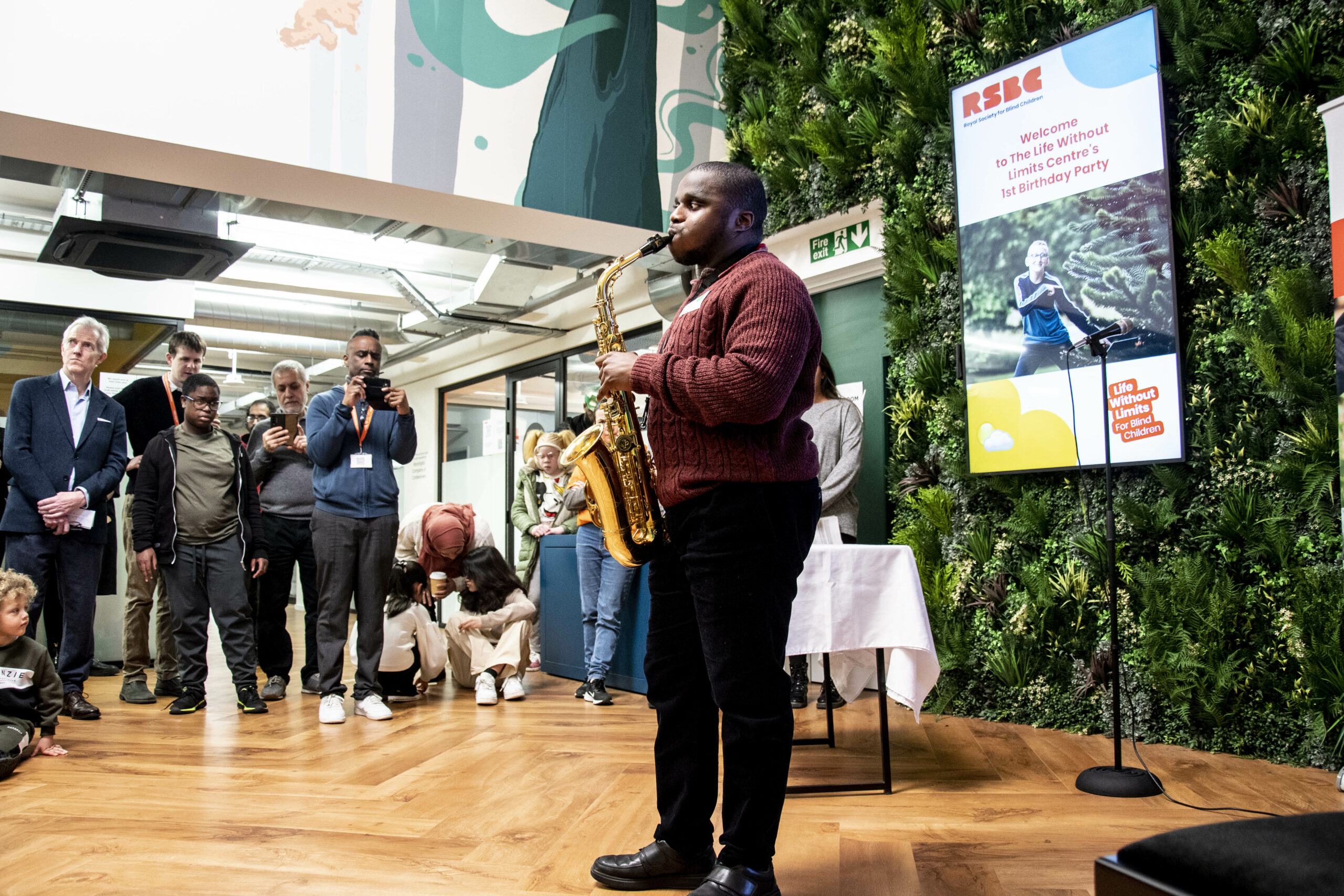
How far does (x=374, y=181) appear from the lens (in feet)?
13.6

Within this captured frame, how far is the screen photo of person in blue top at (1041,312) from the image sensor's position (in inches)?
144

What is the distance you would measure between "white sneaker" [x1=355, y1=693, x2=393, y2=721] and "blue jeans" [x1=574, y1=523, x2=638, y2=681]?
3.02ft

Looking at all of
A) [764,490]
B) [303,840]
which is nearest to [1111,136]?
[764,490]

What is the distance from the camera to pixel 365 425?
3.87 m

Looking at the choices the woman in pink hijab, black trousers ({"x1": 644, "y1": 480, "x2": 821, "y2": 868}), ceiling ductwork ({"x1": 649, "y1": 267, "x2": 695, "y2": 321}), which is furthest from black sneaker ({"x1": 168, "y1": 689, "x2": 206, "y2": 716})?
ceiling ductwork ({"x1": 649, "y1": 267, "x2": 695, "y2": 321})

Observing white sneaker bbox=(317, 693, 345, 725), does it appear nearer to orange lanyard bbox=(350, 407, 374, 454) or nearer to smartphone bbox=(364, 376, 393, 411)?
orange lanyard bbox=(350, 407, 374, 454)

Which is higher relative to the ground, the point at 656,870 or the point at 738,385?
the point at 738,385

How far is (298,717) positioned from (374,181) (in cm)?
233

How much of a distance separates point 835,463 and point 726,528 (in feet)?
7.89

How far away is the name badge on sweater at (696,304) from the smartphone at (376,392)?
7.15ft

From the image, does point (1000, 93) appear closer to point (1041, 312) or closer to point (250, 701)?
point (1041, 312)

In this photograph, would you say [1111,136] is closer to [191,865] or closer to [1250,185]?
[1250,185]

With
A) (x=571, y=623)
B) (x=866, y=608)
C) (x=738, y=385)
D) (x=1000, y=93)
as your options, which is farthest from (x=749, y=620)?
(x=571, y=623)

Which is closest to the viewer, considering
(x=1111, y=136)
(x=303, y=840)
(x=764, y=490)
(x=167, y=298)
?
(x=764, y=490)
